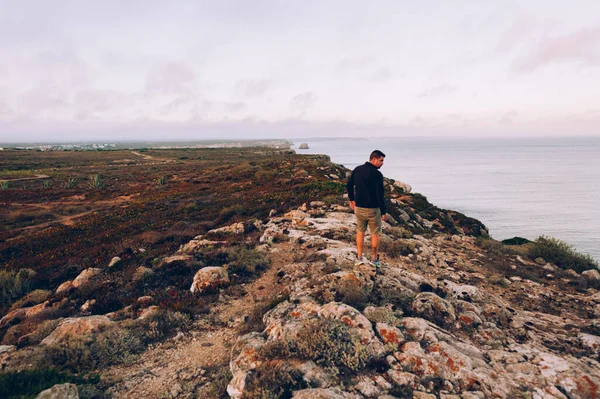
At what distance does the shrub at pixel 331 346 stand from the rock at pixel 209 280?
3.74 metres

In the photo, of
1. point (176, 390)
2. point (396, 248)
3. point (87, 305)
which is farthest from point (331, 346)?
point (87, 305)

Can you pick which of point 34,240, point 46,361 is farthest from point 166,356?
point 34,240

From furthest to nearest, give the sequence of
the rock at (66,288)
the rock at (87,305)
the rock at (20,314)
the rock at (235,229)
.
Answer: the rock at (235,229)
the rock at (66,288)
the rock at (87,305)
the rock at (20,314)

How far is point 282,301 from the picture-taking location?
725cm

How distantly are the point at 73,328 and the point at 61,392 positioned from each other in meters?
2.31

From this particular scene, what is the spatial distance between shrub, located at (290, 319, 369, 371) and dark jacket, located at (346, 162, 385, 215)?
3.31m

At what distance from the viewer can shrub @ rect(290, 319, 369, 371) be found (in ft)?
16.7

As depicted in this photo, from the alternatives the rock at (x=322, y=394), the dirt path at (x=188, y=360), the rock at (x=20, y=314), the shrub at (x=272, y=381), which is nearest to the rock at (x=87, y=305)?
the rock at (x=20, y=314)

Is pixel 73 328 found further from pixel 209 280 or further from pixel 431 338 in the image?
pixel 431 338

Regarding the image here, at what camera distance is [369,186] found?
303 inches

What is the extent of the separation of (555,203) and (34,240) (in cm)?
5275

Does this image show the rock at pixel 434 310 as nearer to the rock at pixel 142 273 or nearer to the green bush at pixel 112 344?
the green bush at pixel 112 344

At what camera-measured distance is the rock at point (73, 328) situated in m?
6.15

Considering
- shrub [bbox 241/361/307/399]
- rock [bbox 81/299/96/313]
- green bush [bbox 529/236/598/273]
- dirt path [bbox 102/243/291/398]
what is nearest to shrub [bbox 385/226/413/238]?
green bush [bbox 529/236/598/273]
